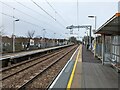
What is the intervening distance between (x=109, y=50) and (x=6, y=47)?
33251 mm

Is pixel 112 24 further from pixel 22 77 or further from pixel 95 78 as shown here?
pixel 22 77

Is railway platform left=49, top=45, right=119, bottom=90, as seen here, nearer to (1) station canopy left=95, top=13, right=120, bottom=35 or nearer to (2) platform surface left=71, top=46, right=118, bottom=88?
(2) platform surface left=71, top=46, right=118, bottom=88

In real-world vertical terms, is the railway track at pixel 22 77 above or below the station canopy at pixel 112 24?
below

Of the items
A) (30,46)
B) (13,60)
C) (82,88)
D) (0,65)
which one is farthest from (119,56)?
(30,46)

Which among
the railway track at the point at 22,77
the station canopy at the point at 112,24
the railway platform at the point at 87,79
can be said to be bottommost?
the railway track at the point at 22,77

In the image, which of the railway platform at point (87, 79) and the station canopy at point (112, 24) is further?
the railway platform at point (87, 79)

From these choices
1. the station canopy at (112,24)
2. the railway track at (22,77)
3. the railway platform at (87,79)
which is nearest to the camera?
the station canopy at (112,24)

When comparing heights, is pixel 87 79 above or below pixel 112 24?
below

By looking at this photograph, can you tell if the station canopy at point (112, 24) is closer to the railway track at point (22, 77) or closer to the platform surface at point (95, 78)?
the platform surface at point (95, 78)

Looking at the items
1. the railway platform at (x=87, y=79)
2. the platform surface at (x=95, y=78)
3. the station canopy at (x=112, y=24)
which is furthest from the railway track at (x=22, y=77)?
the station canopy at (x=112, y=24)

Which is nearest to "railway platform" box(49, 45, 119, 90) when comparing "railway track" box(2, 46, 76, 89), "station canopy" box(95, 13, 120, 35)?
"railway track" box(2, 46, 76, 89)

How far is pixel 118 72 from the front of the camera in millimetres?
14766

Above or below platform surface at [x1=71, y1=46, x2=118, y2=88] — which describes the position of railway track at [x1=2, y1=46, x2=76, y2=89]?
below

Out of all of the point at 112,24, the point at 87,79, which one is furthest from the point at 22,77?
the point at 112,24
